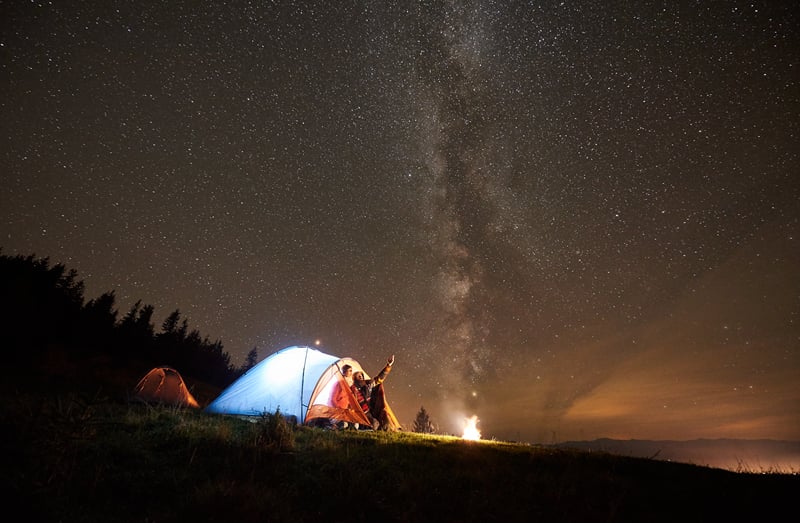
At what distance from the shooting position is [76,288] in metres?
63.5

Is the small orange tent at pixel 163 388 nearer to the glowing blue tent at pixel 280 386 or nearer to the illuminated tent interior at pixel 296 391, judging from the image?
the glowing blue tent at pixel 280 386

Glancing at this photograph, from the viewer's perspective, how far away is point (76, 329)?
5031 centimetres

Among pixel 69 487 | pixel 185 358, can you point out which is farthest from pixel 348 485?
pixel 185 358

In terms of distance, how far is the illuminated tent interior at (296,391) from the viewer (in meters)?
A: 12.0

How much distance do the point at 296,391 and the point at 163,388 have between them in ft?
24.1

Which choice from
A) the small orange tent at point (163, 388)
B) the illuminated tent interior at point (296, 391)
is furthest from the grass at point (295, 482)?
the small orange tent at point (163, 388)

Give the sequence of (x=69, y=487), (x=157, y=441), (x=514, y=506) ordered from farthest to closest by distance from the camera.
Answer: (x=157, y=441) → (x=514, y=506) → (x=69, y=487)

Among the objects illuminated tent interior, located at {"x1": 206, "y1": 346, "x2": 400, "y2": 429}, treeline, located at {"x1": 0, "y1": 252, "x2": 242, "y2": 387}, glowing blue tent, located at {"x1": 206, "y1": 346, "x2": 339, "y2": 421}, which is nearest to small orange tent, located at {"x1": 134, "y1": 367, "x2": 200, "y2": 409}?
glowing blue tent, located at {"x1": 206, "y1": 346, "x2": 339, "y2": 421}

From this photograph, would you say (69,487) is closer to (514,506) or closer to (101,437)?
(101,437)

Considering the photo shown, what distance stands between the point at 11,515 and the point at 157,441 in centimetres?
312

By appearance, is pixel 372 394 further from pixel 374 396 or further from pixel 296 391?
pixel 296 391

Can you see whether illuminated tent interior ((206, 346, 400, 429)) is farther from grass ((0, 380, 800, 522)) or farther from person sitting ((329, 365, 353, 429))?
grass ((0, 380, 800, 522))

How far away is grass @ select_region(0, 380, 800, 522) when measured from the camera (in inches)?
168

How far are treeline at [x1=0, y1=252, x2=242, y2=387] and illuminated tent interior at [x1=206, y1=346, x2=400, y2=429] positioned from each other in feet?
84.7
